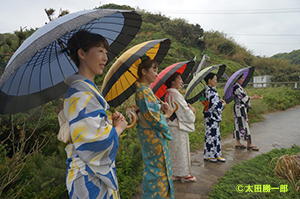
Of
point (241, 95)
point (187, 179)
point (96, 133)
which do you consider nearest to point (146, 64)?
point (96, 133)

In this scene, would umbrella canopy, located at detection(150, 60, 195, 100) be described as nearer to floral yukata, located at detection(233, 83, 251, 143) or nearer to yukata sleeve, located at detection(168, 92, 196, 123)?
yukata sleeve, located at detection(168, 92, 196, 123)

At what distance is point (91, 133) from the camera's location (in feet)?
3.87

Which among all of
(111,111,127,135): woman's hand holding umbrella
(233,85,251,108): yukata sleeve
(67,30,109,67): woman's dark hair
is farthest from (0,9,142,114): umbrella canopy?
(233,85,251,108): yukata sleeve

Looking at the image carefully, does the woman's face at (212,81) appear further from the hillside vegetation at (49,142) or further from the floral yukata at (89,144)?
the floral yukata at (89,144)

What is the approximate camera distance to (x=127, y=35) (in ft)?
6.97

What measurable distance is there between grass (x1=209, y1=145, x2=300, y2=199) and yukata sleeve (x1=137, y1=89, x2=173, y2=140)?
131cm

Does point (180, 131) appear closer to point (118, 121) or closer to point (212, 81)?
point (212, 81)

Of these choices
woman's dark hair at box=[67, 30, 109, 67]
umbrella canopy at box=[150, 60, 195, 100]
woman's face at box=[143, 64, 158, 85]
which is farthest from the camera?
umbrella canopy at box=[150, 60, 195, 100]

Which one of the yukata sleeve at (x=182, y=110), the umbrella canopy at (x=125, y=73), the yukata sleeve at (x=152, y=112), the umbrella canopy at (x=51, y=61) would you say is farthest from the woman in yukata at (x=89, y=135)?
the yukata sleeve at (x=182, y=110)

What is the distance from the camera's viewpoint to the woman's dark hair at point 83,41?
1441 mm

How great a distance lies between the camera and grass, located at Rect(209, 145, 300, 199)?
270 centimetres

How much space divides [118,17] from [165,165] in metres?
1.70

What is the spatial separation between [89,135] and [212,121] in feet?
11.5

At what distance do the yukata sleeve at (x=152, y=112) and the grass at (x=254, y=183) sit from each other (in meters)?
1.31
